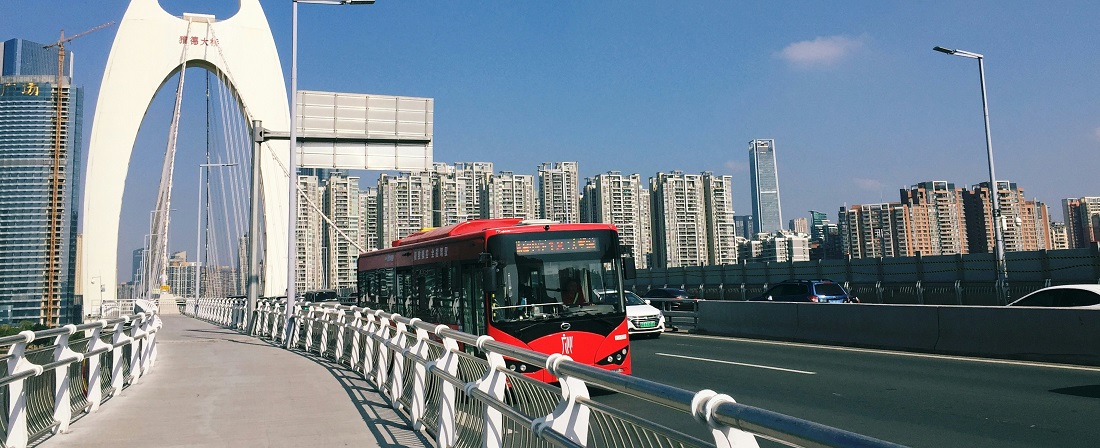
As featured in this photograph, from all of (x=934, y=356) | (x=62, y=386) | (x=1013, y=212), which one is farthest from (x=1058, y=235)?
(x=62, y=386)

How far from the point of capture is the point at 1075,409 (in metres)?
8.52

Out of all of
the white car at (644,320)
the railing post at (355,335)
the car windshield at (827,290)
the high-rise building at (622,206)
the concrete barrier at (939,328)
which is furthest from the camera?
the high-rise building at (622,206)

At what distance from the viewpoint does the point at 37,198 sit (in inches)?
3890

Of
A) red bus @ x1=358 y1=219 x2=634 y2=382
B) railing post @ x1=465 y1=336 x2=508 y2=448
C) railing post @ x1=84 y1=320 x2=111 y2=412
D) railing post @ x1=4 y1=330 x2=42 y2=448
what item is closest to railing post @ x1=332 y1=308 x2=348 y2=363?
red bus @ x1=358 y1=219 x2=634 y2=382

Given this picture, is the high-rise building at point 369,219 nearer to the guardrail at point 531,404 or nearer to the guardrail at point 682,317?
the guardrail at point 682,317

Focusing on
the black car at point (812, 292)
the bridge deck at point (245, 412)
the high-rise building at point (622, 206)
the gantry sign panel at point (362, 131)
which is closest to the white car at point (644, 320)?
the black car at point (812, 292)

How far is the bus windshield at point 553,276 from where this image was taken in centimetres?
1132

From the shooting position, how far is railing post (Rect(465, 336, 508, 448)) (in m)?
5.71

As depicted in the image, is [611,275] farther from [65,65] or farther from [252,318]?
[65,65]

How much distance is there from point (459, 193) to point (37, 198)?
54040mm

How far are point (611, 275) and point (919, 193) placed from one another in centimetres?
9164

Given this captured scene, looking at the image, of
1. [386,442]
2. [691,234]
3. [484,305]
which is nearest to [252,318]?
[484,305]

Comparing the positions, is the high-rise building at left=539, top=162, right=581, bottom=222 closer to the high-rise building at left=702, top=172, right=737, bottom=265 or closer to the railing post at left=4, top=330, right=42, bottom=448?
the high-rise building at left=702, top=172, right=737, bottom=265

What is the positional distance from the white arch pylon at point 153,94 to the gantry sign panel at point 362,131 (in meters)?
20.0
